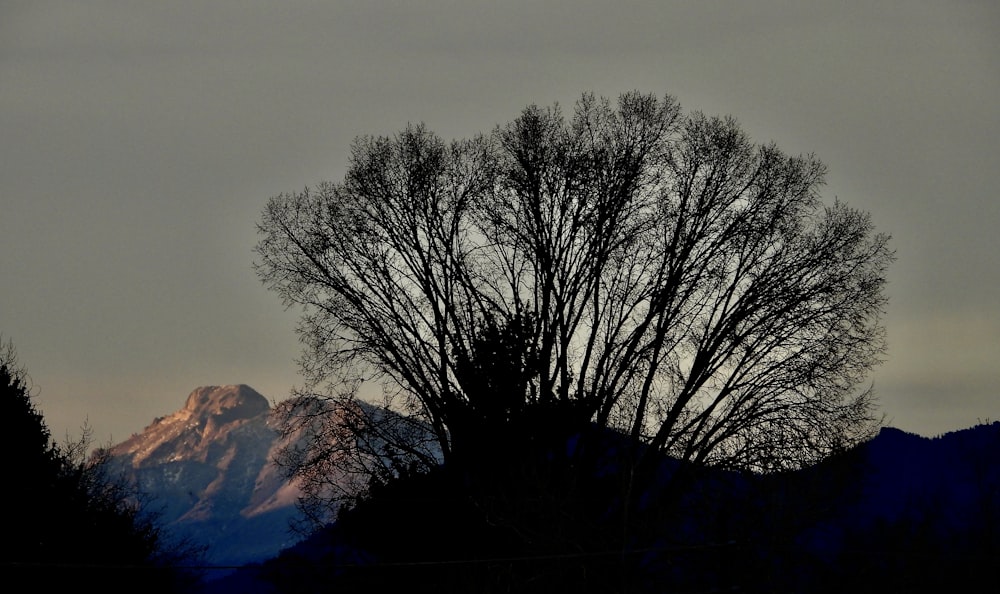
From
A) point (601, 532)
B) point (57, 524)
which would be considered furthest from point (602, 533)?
point (57, 524)

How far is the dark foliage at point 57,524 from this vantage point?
104 feet

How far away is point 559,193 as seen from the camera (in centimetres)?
3250

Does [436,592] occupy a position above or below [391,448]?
below

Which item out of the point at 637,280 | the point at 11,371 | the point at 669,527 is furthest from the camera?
the point at 11,371

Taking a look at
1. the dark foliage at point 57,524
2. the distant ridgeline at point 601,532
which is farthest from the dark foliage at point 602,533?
the dark foliage at point 57,524

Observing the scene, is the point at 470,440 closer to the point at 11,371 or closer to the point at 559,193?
the point at 559,193

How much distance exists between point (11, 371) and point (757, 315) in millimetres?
22196

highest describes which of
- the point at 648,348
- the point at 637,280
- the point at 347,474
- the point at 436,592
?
the point at 637,280

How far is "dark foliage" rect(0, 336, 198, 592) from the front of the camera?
3172 cm

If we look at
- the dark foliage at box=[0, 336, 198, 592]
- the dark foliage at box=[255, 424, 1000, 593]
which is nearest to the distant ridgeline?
the dark foliage at box=[255, 424, 1000, 593]

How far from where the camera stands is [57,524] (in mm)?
33094

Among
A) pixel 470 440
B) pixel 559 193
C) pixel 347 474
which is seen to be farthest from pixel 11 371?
pixel 559 193

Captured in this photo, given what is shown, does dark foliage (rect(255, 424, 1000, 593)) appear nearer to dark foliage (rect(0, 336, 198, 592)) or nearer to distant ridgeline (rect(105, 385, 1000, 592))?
distant ridgeline (rect(105, 385, 1000, 592))

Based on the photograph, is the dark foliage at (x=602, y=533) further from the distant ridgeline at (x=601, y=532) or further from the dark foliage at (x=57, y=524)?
the dark foliage at (x=57, y=524)
